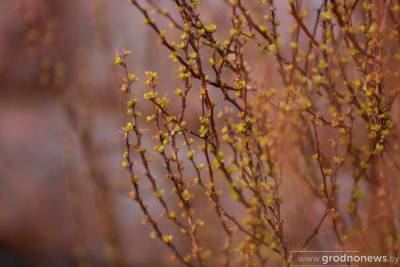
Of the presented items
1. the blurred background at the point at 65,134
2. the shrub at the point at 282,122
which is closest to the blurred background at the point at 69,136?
the blurred background at the point at 65,134

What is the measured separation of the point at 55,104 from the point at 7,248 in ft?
2.84

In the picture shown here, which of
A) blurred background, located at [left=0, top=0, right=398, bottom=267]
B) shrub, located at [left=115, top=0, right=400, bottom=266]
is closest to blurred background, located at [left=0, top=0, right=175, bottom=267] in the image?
blurred background, located at [left=0, top=0, right=398, bottom=267]

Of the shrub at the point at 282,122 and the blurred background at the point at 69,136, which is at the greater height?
the blurred background at the point at 69,136

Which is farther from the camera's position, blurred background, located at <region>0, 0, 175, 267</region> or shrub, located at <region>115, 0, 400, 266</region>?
blurred background, located at <region>0, 0, 175, 267</region>

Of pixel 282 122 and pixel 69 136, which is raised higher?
pixel 69 136

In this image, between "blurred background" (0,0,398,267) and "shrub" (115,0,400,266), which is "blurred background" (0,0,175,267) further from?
"shrub" (115,0,400,266)

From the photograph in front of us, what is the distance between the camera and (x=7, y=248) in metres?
3.45

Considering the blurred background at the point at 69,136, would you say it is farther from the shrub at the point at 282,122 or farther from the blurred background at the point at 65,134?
the shrub at the point at 282,122

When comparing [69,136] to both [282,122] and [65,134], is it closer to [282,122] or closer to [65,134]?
[65,134]

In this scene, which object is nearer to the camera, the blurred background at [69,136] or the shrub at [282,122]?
the shrub at [282,122]

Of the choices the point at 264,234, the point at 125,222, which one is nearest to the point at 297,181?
the point at 264,234

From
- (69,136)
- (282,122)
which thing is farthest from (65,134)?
(282,122)

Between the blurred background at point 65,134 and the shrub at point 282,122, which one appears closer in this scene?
the shrub at point 282,122

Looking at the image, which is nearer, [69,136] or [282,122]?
[282,122]
